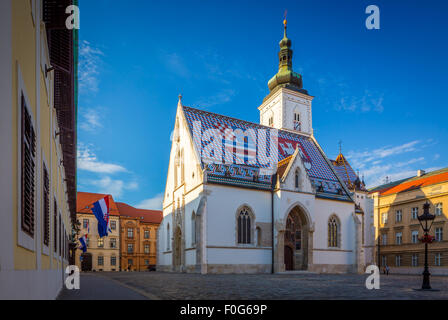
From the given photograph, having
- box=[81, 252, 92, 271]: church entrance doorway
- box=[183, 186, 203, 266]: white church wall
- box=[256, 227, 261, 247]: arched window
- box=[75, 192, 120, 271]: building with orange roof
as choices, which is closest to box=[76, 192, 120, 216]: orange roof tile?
box=[75, 192, 120, 271]: building with orange roof

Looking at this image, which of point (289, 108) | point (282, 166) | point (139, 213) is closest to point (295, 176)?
point (282, 166)

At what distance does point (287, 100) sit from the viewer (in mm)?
50250

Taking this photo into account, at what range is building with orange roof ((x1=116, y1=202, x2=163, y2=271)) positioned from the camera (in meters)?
61.3

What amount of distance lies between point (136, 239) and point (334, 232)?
38567 millimetres

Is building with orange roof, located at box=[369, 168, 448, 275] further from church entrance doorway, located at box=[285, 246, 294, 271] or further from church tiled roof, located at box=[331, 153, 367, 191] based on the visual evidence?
church entrance doorway, located at box=[285, 246, 294, 271]

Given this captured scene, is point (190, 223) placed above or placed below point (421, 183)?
below

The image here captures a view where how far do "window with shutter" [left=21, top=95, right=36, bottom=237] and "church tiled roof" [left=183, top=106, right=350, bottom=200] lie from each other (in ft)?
79.3

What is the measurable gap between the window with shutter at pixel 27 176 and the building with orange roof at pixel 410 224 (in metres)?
44.7

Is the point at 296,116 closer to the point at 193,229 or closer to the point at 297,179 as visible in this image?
the point at 297,179

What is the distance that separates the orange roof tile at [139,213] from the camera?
65.1 metres

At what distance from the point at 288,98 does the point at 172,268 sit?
93.4 feet

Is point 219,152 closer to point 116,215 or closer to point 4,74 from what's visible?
point 4,74

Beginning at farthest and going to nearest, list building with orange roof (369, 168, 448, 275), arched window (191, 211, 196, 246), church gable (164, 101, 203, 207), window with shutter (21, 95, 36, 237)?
building with orange roof (369, 168, 448, 275) < church gable (164, 101, 203, 207) < arched window (191, 211, 196, 246) < window with shutter (21, 95, 36, 237)
